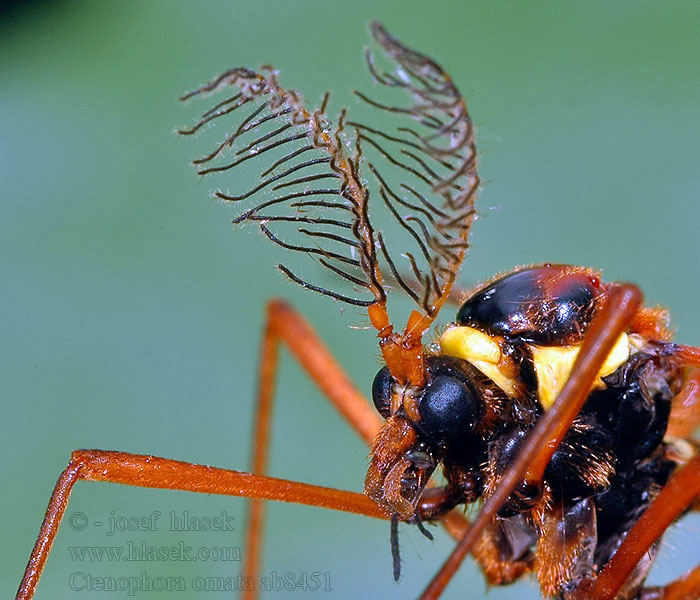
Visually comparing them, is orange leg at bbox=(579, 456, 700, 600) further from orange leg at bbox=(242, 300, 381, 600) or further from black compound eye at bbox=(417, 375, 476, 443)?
orange leg at bbox=(242, 300, 381, 600)

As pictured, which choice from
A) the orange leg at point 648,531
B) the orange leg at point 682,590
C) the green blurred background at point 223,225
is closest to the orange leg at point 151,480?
the orange leg at point 648,531

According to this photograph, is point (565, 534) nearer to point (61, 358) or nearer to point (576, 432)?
point (576, 432)

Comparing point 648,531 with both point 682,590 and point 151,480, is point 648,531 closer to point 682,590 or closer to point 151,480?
point 682,590

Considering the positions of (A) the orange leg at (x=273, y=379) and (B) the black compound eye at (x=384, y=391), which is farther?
(A) the orange leg at (x=273, y=379)

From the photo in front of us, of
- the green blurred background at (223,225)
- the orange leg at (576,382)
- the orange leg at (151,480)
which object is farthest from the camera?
the green blurred background at (223,225)

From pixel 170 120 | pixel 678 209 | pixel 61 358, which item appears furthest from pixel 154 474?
pixel 678 209

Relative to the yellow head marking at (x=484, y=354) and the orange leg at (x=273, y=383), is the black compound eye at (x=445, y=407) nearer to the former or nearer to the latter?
the yellow head marking at (x=484, y=354)
